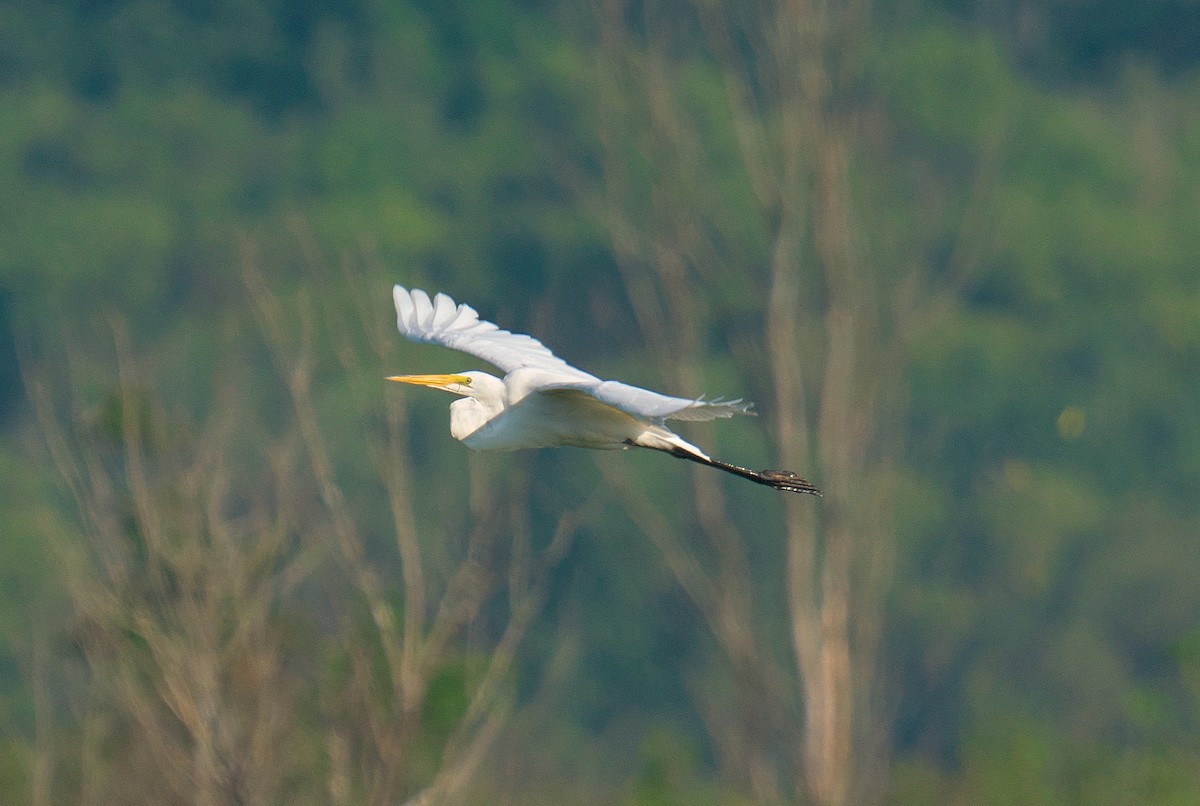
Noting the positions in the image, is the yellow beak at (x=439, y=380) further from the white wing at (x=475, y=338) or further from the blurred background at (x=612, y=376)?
the blurred background at (x=612, y=376)

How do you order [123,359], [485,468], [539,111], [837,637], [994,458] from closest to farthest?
1. [485,468]
2. [123,359]
3. [837,637]
4. [994,458]
5. [539,111]

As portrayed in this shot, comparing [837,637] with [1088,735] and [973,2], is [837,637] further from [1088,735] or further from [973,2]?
[973,2]

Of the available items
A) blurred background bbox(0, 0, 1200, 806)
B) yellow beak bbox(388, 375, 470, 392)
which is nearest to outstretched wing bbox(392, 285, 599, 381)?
yellow beak bbox(388, 375, 470, 392)

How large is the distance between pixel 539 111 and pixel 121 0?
10.9m

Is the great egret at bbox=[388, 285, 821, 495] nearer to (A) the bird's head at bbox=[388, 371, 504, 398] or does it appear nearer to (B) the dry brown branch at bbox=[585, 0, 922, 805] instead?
(A) the bird's head at bbox=[388, 371, 504, 398]

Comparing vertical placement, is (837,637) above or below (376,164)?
below

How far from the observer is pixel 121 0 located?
136ft

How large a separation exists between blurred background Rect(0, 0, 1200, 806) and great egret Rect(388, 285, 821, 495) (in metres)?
0.55

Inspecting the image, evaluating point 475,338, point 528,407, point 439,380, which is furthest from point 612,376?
point 528,407

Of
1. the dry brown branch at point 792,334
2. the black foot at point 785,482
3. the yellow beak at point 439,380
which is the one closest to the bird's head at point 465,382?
the yellow beak at point 439,380

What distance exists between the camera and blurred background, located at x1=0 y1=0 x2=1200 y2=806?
9.09 meters

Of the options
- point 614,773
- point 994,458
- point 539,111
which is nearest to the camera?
point 614,773

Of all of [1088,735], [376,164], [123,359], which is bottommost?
[1088,735]

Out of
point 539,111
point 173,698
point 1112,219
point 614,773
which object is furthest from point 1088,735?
point 173,698
